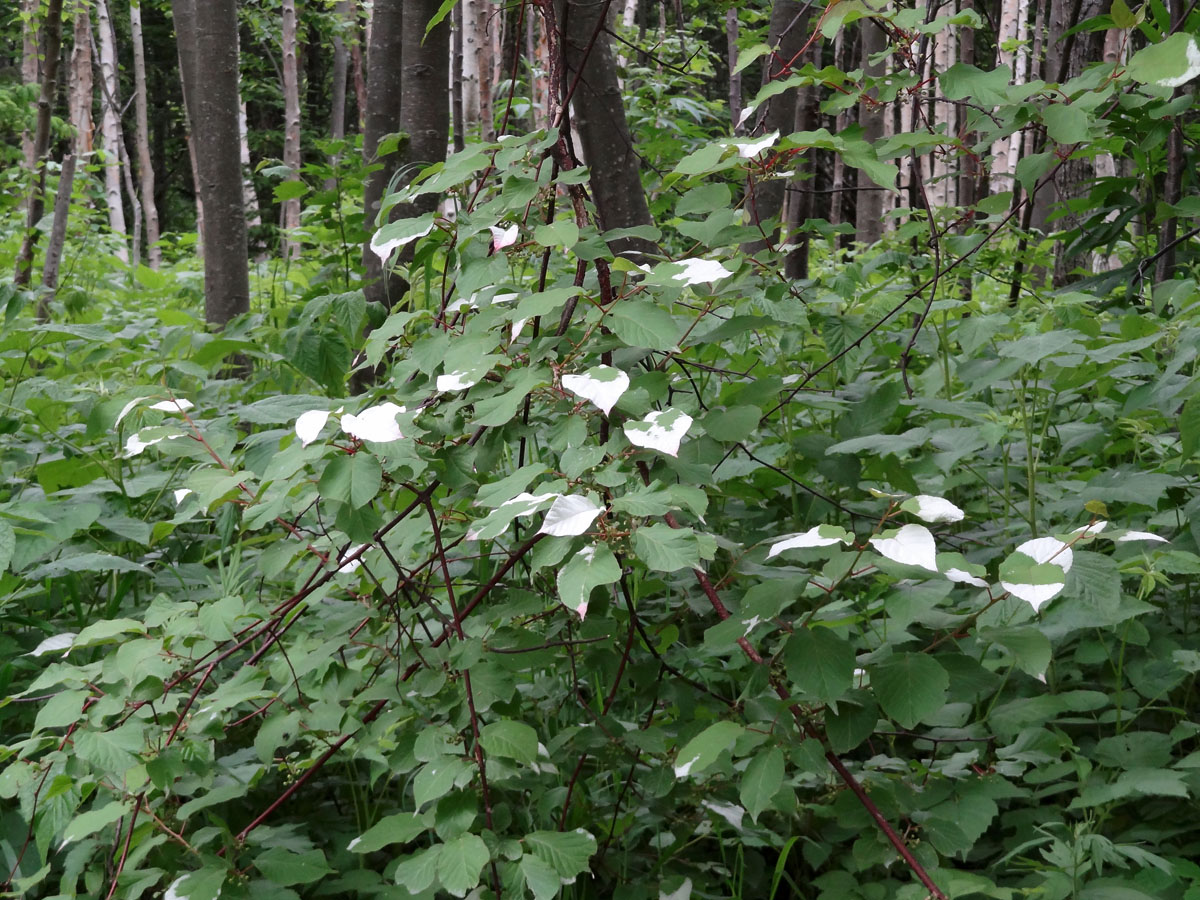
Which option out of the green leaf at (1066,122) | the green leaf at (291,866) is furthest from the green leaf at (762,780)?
the green leaf at (1066,122)

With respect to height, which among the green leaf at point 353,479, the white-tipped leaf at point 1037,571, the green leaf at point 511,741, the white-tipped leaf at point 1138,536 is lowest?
the green leaf at point 511,741

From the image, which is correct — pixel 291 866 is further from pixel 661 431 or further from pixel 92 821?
pixel 661 431

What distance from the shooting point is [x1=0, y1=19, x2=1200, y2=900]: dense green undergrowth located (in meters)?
1.16

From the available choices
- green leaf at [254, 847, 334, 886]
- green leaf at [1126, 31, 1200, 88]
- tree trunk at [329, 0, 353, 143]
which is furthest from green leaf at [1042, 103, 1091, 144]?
tree trunk at [329, 0, 353, 143]

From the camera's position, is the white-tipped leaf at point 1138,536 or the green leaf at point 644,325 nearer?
the white-tipped leaf at point 1138,536

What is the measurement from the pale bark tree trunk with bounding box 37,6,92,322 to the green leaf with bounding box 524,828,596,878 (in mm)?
2406

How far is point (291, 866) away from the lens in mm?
1416

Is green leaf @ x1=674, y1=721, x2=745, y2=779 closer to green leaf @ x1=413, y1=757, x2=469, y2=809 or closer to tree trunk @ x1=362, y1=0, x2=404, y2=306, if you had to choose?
green leaf @ x1=413, y1=757, x2=469, y2=809

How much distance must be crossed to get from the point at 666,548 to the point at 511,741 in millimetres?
407

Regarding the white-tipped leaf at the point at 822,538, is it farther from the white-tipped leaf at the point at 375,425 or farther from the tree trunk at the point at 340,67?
the tree trunk at the point at 340,67

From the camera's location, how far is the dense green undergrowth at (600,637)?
116cm

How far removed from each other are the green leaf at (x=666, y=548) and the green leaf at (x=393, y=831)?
1.80ft

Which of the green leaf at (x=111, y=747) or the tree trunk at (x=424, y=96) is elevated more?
the tree trunk at (x=424, y=96)

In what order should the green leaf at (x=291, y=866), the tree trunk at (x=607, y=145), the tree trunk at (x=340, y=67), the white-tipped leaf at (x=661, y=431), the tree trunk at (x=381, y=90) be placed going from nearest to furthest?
the white-tipped leaf at (x=661, y=431) → the green leaf at (x=291, y=866) → the tree trunk at (x=607, y=145) → the tree trunk at (x=381, y=90) → the tree trunk at (x=340, y=67)
